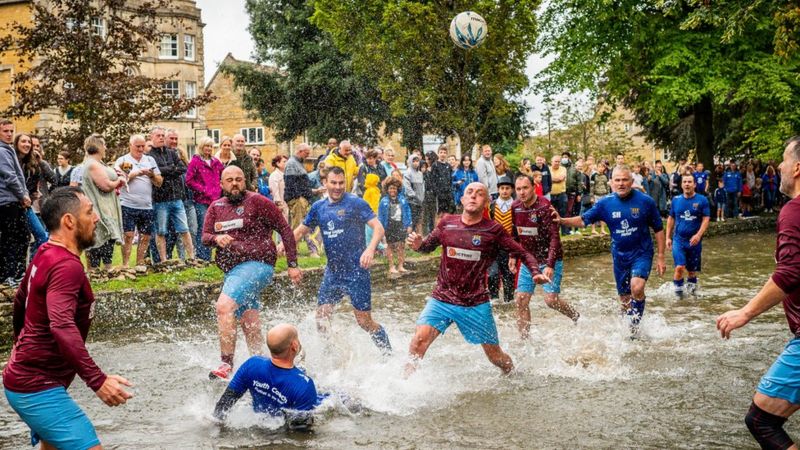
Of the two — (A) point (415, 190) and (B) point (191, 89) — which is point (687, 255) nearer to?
(A) point (415, 190)

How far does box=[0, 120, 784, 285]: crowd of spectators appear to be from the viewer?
437 inches

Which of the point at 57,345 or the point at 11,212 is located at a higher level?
the point at 11,212

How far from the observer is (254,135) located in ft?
209

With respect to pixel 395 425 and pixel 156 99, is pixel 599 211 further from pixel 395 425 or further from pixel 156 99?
pixel 156 99

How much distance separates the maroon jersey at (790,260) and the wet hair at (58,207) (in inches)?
150

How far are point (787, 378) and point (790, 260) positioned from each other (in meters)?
0.67

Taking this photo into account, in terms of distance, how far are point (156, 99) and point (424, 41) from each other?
10.6m

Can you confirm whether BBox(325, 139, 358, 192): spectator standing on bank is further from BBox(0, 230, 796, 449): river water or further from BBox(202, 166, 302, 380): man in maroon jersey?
BBox(202, 166, 302, 380): man in maroon jersey

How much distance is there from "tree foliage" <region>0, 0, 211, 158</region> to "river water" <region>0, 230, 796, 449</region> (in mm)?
8858

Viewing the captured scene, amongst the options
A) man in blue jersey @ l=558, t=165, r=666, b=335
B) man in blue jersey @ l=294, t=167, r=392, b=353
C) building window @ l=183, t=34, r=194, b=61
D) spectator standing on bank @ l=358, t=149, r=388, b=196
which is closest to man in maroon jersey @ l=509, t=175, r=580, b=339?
man in blue jersey @ l=558, t=165, r=666, b=335

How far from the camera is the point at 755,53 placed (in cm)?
2561

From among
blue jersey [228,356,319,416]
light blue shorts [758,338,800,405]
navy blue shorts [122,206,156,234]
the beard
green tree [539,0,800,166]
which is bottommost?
blue jersey [228,356,319,416]

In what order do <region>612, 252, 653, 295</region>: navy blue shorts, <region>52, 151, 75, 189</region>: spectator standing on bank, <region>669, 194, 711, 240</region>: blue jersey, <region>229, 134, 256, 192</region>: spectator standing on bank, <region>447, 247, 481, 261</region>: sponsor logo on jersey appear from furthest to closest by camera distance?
<region>229, 134, 256, 192</region>: spectator standing on bank < <region>52, 151, 75, 189</region>: spectator standing on bank < <region>669, 194, 711, 240</region>: blue jersey < <region>612, 252, 653, 295</region>: navy blue shorts < <region>447, 247, 481, 261</region>: sponsor logo on jersey

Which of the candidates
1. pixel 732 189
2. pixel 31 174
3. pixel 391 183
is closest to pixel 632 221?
pixel 391 183
